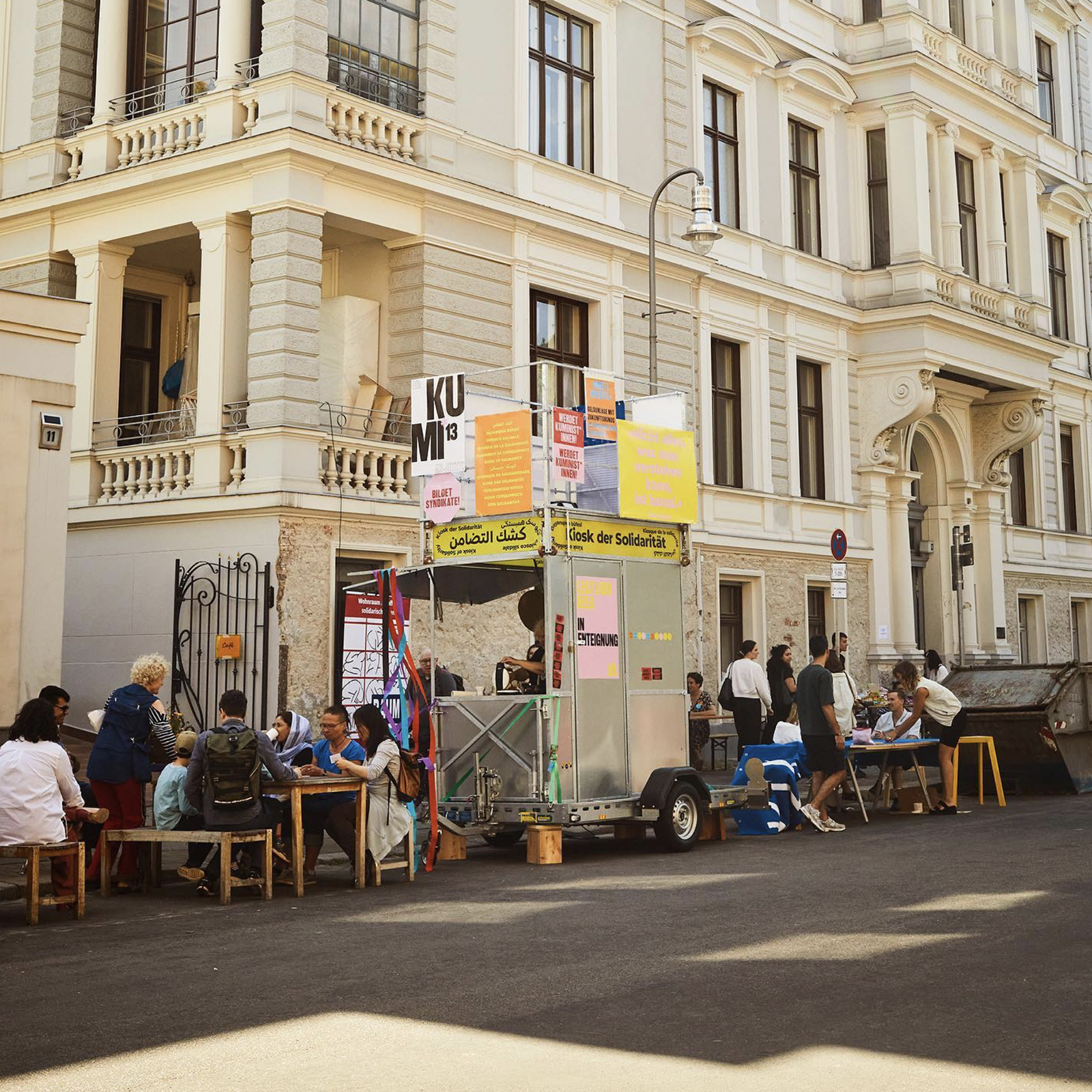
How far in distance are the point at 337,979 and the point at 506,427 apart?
6667 mm

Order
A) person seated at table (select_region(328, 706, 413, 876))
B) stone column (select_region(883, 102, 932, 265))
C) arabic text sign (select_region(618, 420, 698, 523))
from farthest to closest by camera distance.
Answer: stone column (select_region(883, 102, 932, 265))
arabic text sign (select_region(618, 420, 698, 523))
person seated at table (select_region(328, 706, 413, 876))

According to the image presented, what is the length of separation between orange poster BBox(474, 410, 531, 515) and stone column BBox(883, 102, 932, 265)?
17651 mm

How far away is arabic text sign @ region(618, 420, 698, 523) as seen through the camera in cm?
1423

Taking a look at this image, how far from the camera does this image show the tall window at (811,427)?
93.4 feet

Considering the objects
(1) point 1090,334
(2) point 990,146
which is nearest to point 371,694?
(2) point 990,146

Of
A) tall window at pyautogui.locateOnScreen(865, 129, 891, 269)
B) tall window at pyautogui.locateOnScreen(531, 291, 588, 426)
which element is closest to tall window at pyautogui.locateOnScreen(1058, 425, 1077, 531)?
tall window at pyautogui.locateOnScreen(865, 129, 891, 269)

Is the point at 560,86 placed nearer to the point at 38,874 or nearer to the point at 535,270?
the point at 535,270

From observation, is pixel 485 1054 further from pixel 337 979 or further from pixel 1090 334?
pixel 1090 334

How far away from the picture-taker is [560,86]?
23.2m

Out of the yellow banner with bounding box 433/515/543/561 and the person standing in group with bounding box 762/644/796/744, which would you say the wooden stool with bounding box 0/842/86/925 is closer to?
the yellow banner with bounding box 433/515/543/561

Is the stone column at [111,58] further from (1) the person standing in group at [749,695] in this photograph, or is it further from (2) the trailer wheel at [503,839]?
(2) the trailer wheel at [503,839]

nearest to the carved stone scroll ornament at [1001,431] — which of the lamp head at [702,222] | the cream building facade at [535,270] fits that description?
the cream building facade at [535,270]

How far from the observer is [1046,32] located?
37.4m

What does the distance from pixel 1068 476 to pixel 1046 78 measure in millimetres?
9986
